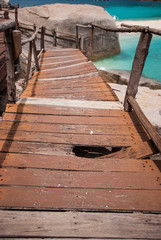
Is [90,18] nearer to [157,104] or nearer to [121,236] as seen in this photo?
[157,104]

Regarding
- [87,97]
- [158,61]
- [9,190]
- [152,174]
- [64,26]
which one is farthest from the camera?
[158,61]

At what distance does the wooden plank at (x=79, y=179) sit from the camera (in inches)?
81.3

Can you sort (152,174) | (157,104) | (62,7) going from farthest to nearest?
(62,7)
(157,104)
(152,174)

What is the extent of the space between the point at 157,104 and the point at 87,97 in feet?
12.6

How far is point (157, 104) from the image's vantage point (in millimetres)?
7027

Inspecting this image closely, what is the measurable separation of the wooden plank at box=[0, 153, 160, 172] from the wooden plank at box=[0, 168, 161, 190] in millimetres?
70

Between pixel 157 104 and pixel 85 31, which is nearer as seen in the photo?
pixel 157 104

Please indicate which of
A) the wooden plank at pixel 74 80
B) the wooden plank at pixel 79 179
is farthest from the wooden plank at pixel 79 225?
the wooden plank at pixel 74 80

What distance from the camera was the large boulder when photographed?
1966 cm

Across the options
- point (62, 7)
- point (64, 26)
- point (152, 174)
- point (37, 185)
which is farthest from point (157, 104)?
point (62, 7)

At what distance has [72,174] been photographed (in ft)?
7.25

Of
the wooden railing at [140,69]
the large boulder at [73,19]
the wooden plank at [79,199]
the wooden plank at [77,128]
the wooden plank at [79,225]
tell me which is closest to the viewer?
the wooden plank at [79,225]

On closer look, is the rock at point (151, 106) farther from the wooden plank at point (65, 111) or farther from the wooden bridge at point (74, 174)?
the wooden plank at point (65, 111)

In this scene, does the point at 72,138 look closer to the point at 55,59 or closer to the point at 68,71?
the point at 68,71
